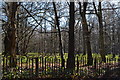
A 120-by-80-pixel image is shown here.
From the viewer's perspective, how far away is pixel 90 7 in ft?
44.2

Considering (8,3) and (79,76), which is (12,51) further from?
(79,76)

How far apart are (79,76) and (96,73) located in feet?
2.77

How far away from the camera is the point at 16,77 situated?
5.85 meters

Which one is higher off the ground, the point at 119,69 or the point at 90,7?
the point at 90,7

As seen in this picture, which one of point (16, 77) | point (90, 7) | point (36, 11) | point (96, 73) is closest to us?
point (16, 77)


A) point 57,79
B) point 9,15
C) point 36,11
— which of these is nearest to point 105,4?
point 36,11

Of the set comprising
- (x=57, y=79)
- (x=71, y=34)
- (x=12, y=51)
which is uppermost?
(x=71, y=34)

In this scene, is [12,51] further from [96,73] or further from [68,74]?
[96,73]

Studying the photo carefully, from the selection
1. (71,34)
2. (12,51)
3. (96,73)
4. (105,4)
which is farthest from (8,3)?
(105,4)

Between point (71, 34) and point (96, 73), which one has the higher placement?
point (71, 34)

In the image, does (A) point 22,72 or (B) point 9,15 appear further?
(B) point 9,15

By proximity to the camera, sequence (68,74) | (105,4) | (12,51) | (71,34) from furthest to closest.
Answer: (105,4)
(12,51)
(71,34)
(68,74)

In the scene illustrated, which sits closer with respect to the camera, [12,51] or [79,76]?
[79,76]

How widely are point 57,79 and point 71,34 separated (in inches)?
90.4
